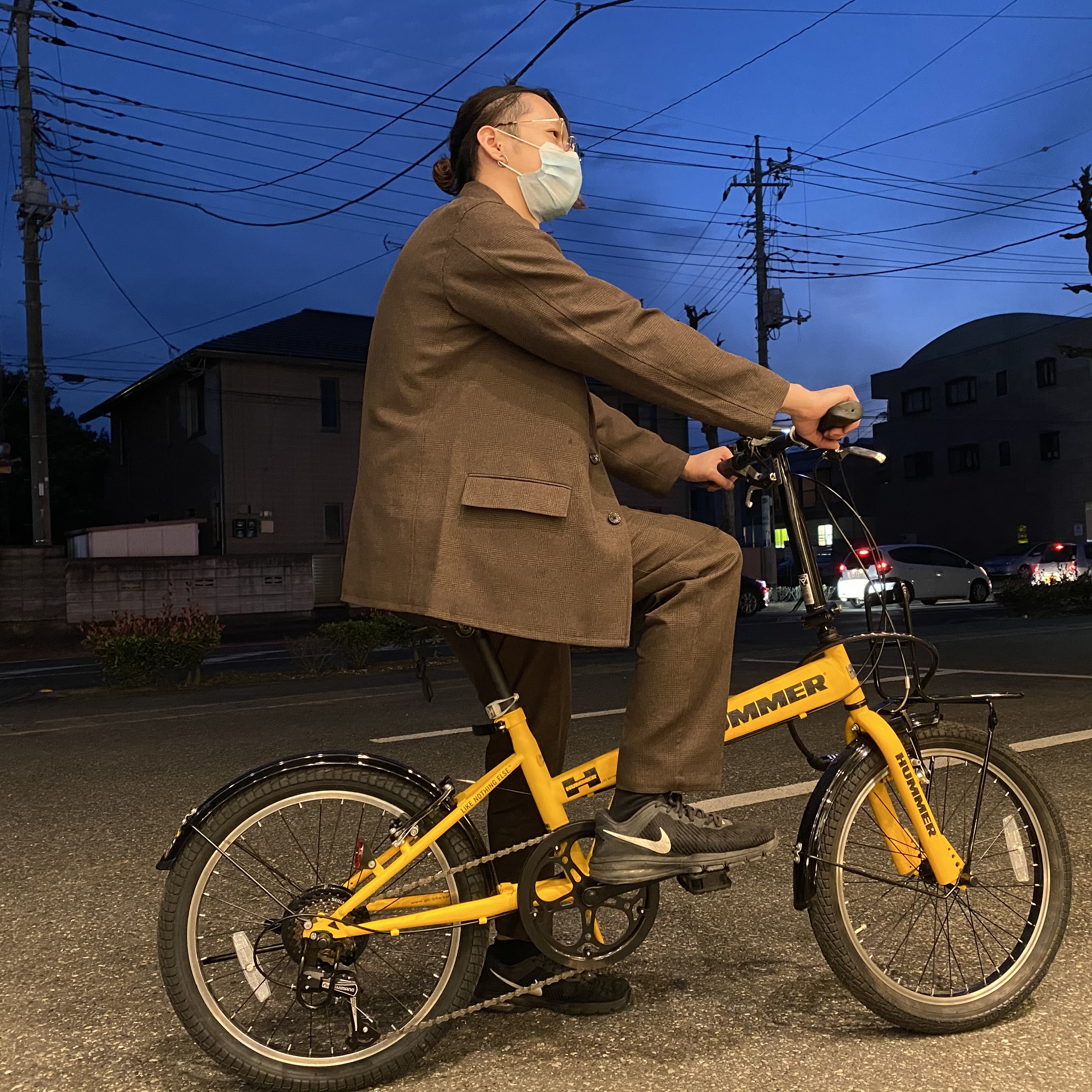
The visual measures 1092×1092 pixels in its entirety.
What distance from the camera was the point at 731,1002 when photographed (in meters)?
2.56

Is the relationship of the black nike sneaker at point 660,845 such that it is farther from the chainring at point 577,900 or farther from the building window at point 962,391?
the building window at point 962,391

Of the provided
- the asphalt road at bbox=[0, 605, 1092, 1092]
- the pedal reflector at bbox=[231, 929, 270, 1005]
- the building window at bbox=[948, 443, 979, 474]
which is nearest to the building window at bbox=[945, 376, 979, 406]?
the building window at bbox=[948, 443, 979, 474]

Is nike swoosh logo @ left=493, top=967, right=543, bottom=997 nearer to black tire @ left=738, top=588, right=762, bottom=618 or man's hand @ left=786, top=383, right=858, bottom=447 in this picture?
man's hand @ left=786, top=383, right=858, bottom=447

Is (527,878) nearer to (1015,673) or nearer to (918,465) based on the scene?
(1015,673)

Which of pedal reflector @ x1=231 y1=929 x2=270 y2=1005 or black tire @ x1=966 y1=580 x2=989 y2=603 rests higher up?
pedal reflector @ x1=231 y1=929 x2=270 y2=1005

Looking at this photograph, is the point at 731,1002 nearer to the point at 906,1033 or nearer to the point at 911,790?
the point at 906,1033

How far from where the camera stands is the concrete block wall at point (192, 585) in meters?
22.0

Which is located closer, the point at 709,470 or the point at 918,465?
the point at 709,470

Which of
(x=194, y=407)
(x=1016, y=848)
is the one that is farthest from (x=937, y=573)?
(x=1016, y=848)

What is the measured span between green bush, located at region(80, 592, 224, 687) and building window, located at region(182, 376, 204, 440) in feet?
57.5

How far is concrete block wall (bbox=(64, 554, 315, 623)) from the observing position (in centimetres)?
2197

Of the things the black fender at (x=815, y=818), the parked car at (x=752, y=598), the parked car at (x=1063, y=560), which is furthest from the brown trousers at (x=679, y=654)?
the parked car at (x=1063, y=560)

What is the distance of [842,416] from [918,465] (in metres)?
50.4

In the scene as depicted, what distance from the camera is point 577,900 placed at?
222cm
